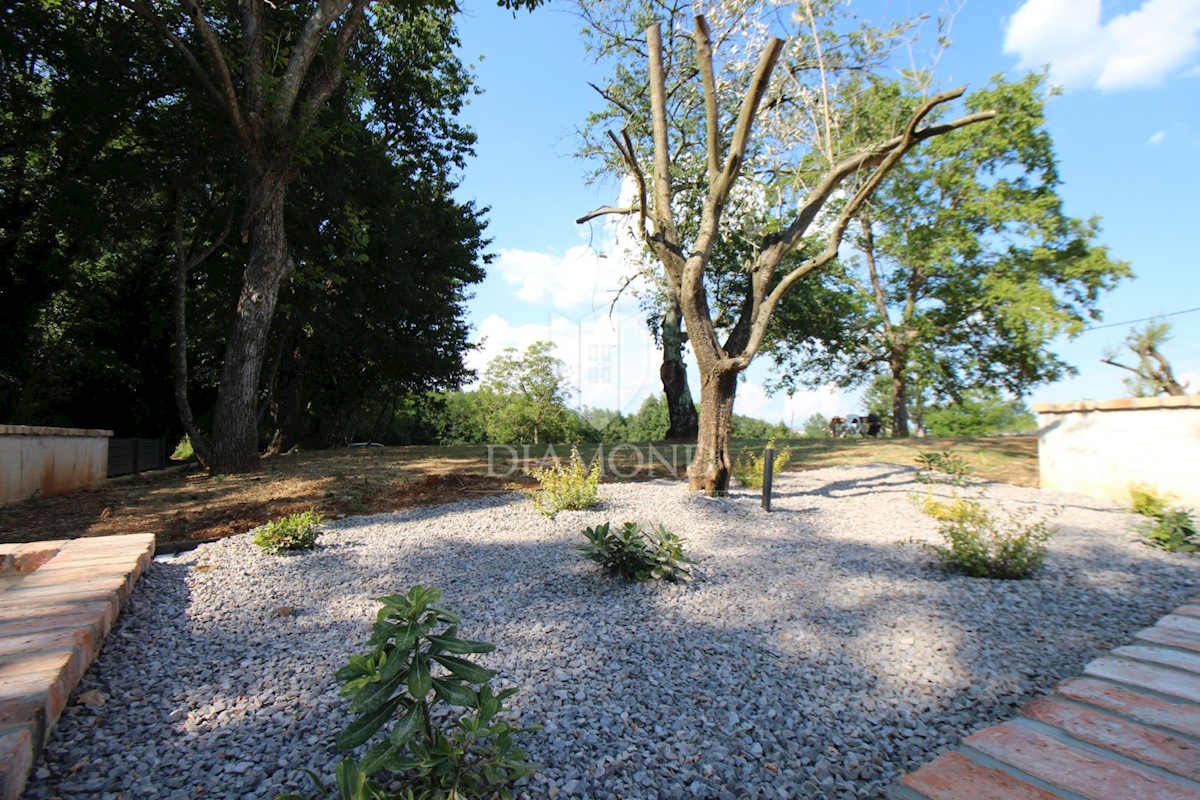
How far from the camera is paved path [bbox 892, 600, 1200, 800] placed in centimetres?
142

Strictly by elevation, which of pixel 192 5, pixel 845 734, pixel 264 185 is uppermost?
pixel 192 5

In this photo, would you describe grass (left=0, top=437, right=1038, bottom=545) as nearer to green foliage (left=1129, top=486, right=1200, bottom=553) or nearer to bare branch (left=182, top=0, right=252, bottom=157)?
green foliage (left=1129, top=486, right=1200, bottom=553)

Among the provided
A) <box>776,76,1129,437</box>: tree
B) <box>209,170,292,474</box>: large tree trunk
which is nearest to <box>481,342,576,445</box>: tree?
<box>776,76,1129,437</box>: tree

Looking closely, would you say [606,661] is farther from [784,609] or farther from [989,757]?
[989,757]

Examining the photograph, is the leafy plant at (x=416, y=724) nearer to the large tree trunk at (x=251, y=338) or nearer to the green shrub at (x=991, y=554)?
the green shrub at (x=991, y=554)

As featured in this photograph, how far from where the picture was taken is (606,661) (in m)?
2.24

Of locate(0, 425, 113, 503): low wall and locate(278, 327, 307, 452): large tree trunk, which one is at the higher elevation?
locate(278, 327, 307, 452): large tree trunk

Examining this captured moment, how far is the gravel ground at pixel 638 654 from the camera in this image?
1.63 meters

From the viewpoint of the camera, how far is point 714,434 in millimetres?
5570

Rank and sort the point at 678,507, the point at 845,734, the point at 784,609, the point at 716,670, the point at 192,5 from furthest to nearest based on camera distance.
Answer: the point at 192,5
the point at 678,507
the point at 784,609
the point at 716,670
the point at 845,734

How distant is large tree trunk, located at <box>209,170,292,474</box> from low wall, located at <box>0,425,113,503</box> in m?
1.29

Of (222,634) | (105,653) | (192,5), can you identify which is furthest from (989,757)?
(192,5)

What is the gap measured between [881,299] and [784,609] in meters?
18.2

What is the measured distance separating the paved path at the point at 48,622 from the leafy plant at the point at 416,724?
77 cm
